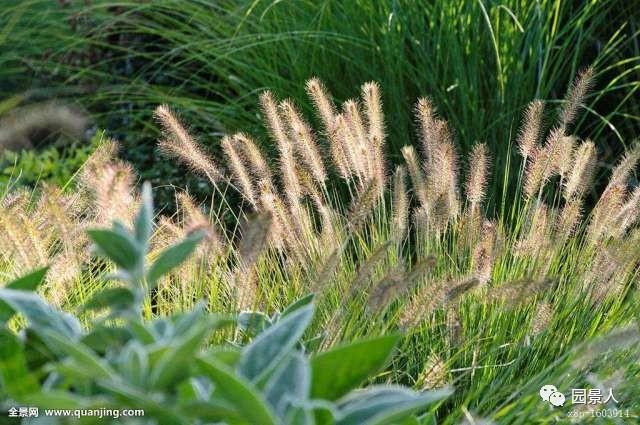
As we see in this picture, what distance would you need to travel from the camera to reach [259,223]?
1653 millimetres

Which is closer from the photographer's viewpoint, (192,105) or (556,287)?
(556,287)

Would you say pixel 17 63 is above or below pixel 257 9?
below

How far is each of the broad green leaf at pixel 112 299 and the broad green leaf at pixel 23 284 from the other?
0.45 ft

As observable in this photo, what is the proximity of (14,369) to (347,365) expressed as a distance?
39cm

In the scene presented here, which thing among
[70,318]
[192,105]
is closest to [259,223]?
[70,318]

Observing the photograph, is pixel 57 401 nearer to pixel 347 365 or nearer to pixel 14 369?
pixel 14 369

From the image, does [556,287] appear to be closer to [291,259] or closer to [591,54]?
[291,259]

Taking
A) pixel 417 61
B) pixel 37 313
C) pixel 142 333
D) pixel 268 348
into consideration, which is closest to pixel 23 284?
pixel 37 313

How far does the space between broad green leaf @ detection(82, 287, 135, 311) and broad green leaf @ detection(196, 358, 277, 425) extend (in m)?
0.19

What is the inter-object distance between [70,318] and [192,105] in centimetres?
337

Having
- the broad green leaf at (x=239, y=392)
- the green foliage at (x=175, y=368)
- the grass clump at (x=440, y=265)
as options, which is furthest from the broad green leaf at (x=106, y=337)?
the grass clump at (x=440, y=265)

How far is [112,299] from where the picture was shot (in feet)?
4.28

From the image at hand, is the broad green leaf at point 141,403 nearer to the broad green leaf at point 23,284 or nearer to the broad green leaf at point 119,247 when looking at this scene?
the broad green leaf at point 119,247

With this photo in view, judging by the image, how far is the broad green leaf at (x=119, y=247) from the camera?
4.02 ft
